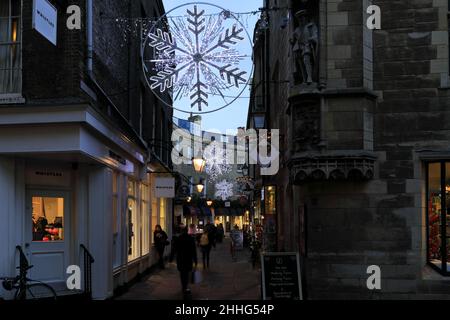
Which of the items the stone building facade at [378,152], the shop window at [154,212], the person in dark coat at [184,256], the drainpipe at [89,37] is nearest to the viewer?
the stone building facade at [378,152]

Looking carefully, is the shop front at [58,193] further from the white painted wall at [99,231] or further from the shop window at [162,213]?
the shop window at [162,213]

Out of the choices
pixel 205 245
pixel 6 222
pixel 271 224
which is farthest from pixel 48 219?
pixel 205 245

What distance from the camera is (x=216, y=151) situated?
37.5m

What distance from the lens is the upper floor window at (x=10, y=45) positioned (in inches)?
438

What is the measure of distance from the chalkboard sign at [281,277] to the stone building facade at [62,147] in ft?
12.5

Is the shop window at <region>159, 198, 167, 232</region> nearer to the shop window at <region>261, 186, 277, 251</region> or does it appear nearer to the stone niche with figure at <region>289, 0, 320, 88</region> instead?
the shop window at <region>261, 186, 277, 251</region>

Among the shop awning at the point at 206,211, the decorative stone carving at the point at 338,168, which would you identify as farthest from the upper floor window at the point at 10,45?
the shop awning at the point at 206,211

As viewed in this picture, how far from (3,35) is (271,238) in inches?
389

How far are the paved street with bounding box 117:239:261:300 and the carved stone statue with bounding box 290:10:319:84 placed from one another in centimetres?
516

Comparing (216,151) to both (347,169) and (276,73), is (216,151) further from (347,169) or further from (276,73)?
(347,169)

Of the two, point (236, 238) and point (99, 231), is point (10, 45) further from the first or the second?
point (236, 238)

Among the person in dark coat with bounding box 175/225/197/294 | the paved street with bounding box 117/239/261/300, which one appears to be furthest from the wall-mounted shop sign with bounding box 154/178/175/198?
the person in dark coat with bounding box 175/225/197/294

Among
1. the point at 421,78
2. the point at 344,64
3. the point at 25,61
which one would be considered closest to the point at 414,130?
the point at 421,78

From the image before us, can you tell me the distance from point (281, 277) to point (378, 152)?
2992 millimetres
